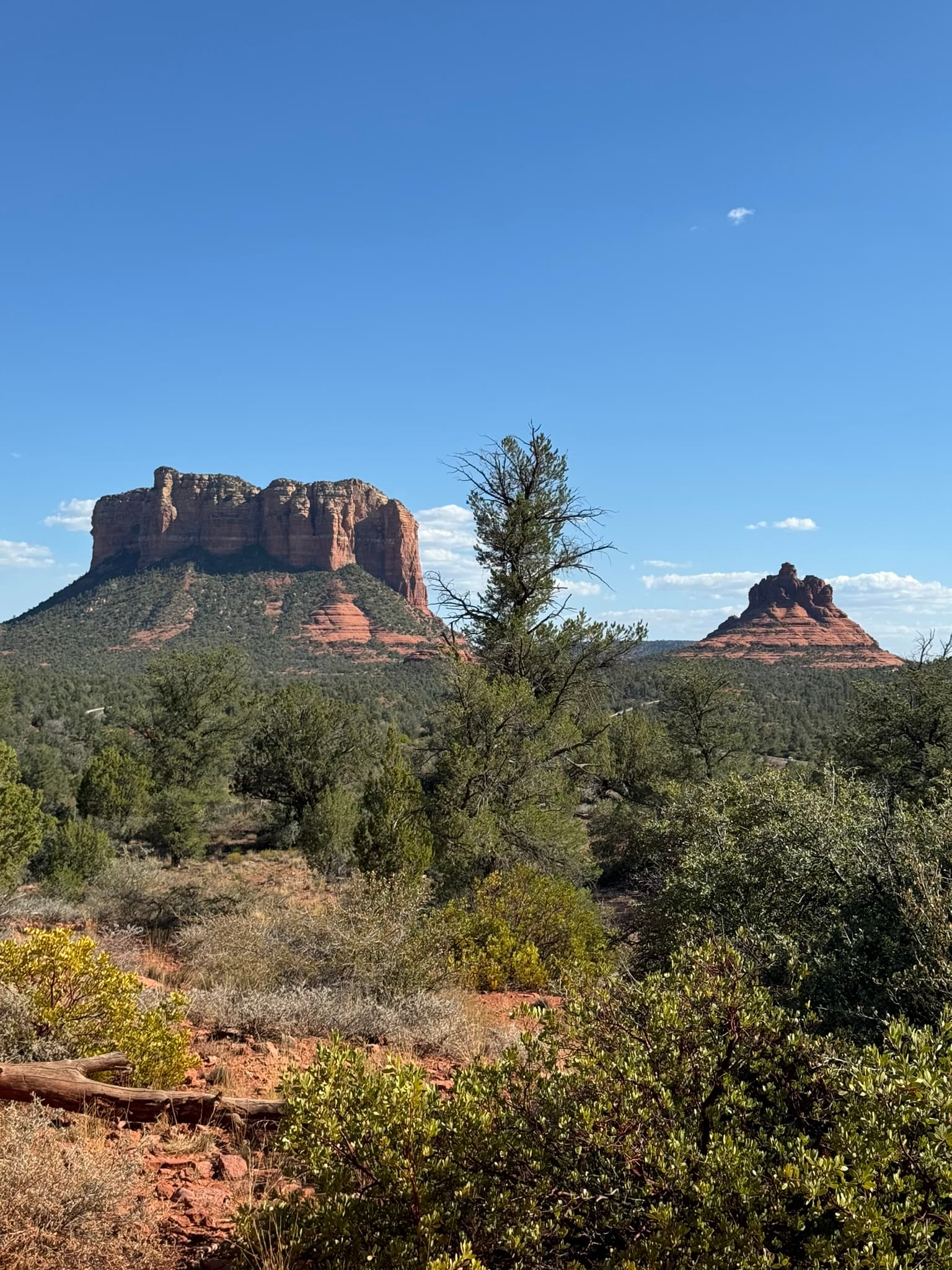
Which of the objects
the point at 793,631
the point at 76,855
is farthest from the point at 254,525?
the point at 76,855

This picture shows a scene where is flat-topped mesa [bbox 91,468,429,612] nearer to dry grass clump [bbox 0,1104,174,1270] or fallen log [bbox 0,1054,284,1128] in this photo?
fallen log [bbox 0,1054,284,1128]

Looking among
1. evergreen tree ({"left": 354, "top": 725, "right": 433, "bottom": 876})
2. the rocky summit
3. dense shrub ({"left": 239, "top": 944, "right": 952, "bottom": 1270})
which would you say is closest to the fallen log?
dense shrub ({"left": 239, "top": 944, "right": 952, "bottom": 1270})

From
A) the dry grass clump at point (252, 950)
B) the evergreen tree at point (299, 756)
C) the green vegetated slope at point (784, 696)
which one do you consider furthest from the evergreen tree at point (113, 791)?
the green vegetated slope at point (784, 696)

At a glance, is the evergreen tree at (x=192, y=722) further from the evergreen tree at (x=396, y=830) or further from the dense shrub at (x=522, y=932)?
the dense shrub at (x=522, y=932)

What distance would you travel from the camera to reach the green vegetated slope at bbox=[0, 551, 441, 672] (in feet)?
288

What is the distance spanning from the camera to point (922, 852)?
5980mm

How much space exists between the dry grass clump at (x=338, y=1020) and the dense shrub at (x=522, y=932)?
219cm

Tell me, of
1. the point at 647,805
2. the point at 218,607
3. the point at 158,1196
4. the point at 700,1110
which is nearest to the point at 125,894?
the point at 158,1196

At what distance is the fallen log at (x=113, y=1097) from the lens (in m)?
4.77

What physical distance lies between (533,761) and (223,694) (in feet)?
64.5

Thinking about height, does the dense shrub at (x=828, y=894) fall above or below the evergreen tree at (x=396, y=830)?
above

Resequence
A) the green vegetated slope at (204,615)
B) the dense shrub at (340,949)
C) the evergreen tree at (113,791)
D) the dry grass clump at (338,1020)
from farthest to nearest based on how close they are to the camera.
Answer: the green vegetated slope at (204,615), the evergreen tree at (113,791), the dense shrub at (340,949), the dry grass clump at (338,1020)

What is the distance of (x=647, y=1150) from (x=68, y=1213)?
115 inches

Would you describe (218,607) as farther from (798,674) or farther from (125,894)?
(125,894)
